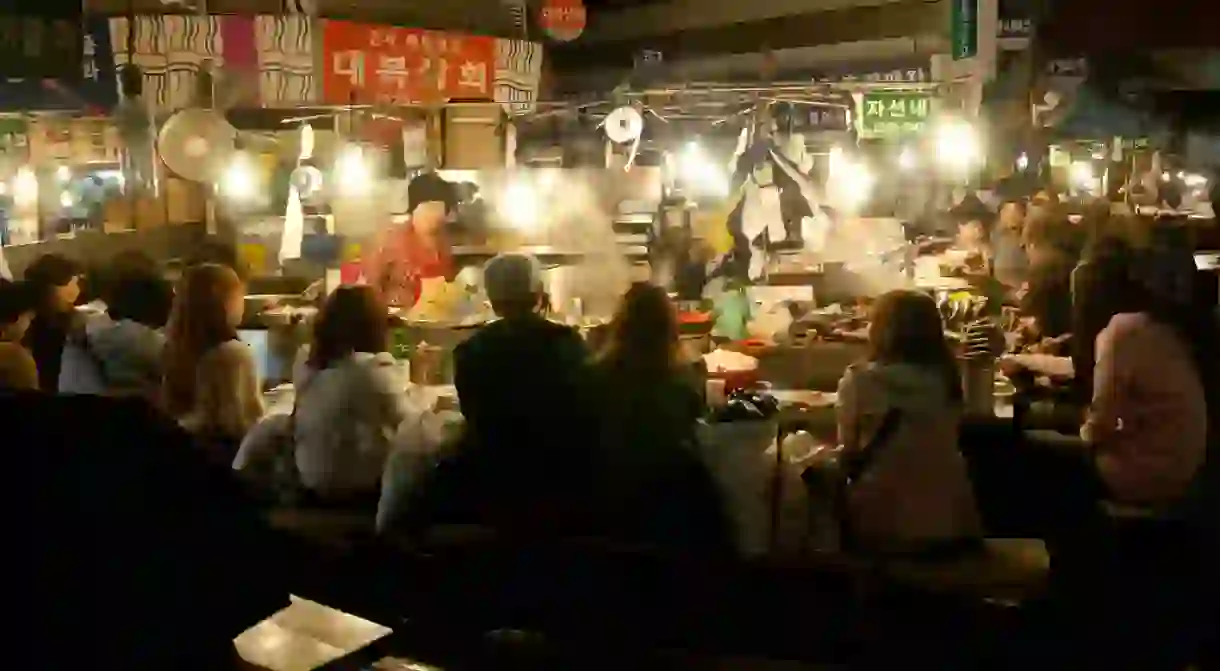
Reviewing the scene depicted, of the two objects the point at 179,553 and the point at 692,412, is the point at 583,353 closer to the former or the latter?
the point at 692,412

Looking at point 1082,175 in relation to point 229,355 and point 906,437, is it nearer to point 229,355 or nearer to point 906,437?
point 906,437

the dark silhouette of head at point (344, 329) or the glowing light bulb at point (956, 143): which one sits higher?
the glowing light bulb at point (956, 143)

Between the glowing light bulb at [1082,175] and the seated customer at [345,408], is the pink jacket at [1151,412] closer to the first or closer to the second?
the seated customer at [345,408]

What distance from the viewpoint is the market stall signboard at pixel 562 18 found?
38.3ft

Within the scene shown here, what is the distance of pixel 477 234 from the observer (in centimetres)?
987

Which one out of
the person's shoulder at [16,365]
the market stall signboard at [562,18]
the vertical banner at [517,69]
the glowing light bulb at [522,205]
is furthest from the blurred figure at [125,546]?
the vertical banner at [517,69]

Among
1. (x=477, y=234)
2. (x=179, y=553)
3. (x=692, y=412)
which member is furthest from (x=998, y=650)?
(x=477, y=234)

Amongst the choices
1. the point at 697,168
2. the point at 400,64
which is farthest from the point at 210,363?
the point at 400,64

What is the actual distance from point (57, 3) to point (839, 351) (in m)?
4.27

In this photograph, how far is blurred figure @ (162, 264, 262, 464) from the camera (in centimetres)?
567

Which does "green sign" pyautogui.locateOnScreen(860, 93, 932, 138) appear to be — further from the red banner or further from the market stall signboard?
the red banner

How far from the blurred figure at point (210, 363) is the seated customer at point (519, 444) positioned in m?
1.01

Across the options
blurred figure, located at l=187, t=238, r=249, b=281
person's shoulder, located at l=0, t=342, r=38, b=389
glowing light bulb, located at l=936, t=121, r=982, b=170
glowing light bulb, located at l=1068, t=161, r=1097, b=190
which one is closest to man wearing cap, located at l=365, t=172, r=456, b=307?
blurred figure, located at l=187, t=238, r=249, b=281

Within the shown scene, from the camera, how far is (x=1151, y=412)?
5.30 m
